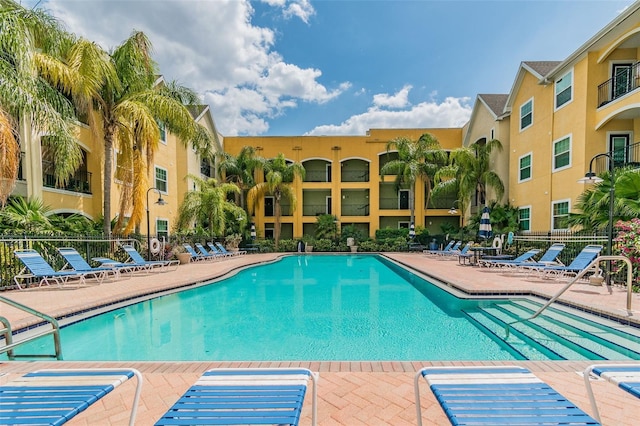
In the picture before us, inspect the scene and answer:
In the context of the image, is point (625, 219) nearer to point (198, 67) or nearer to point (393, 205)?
point (198, 67)

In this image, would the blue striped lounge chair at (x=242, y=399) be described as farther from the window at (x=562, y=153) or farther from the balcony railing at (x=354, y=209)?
the balcony railing at (x=354, y=209)

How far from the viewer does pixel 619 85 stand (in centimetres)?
1312

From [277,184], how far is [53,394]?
22355mm

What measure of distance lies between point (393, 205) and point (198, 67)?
20.6 m

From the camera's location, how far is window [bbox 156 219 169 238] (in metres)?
18.1

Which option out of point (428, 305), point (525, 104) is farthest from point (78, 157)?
point (525, 104)

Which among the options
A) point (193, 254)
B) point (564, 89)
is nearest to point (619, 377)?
point (193, 254)

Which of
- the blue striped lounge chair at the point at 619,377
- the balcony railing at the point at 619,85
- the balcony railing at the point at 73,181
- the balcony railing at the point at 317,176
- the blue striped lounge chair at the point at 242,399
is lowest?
the blue striped lounge chair at the point at 242,399

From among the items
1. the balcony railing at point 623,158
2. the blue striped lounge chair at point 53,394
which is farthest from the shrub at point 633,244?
the blue striped lounge chair at point 53,394

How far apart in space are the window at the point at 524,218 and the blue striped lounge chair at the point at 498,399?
18125mm

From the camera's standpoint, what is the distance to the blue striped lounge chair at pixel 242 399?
5.56ft

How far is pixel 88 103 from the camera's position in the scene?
1120 centimetres

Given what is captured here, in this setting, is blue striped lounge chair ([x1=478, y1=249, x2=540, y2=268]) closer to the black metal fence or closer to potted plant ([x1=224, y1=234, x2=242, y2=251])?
the black metal fence

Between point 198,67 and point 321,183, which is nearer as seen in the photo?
point 198,67
